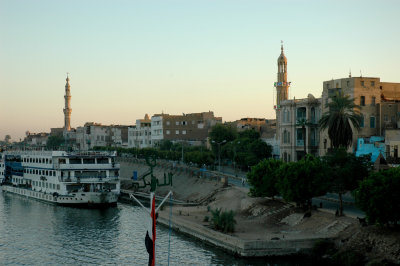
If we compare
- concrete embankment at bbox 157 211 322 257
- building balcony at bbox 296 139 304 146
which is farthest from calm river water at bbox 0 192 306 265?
building balcony at bbox 296 139 304 146

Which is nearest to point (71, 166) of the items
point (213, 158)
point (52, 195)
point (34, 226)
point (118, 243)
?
point (52, 195)

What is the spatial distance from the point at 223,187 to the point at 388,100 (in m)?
28.1

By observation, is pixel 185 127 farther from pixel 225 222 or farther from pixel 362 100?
pixel 225 222

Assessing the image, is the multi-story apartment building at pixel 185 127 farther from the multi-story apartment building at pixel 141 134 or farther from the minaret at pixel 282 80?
the minaret at pixel 282 80

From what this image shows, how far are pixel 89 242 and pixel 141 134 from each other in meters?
105

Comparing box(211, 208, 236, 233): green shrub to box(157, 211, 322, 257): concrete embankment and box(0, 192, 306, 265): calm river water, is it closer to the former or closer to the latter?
box(0, 192, 306, 265): calm river water

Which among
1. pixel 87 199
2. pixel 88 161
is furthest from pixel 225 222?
pixel 88 161

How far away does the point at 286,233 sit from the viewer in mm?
42125

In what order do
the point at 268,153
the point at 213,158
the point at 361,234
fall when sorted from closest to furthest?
1. the point at 361,234
2. the point at 268,153
3. the point at 213,158

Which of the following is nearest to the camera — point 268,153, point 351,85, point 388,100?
point 351,85

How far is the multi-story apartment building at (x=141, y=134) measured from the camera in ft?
480

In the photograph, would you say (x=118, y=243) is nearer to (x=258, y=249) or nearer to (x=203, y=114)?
(x=258, y=249)

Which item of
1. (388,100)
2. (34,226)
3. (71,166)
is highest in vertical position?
(388,100)

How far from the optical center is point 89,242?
146 feet
